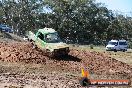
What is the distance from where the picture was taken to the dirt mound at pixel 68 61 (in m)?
24.1

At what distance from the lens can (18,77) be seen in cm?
1788

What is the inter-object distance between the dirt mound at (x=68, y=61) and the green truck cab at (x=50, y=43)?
0.51 m

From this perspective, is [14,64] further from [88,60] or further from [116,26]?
[116,26]

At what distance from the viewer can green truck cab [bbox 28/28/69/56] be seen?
26547 mm

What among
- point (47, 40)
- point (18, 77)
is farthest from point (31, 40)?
point (18, 77)

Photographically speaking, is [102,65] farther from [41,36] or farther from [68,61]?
[41,36]

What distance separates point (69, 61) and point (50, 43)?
2.21 metres

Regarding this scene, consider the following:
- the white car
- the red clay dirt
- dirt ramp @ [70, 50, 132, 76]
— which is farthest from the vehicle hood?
the white car

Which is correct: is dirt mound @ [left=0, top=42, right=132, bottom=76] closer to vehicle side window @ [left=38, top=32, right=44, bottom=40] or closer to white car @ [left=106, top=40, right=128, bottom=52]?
vehicle side window @ [left=38, top=32, right=44, bottom=40]

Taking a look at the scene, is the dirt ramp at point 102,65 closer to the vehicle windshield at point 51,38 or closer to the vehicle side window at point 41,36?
the vehicle windshield at point 51,38

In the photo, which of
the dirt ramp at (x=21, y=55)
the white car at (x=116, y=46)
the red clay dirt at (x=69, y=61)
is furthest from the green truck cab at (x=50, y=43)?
the white car at (x=116, y=46)

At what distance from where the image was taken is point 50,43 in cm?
2731

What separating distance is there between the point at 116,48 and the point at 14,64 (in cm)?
3300

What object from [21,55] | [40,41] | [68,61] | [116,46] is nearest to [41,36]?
[40,41]
